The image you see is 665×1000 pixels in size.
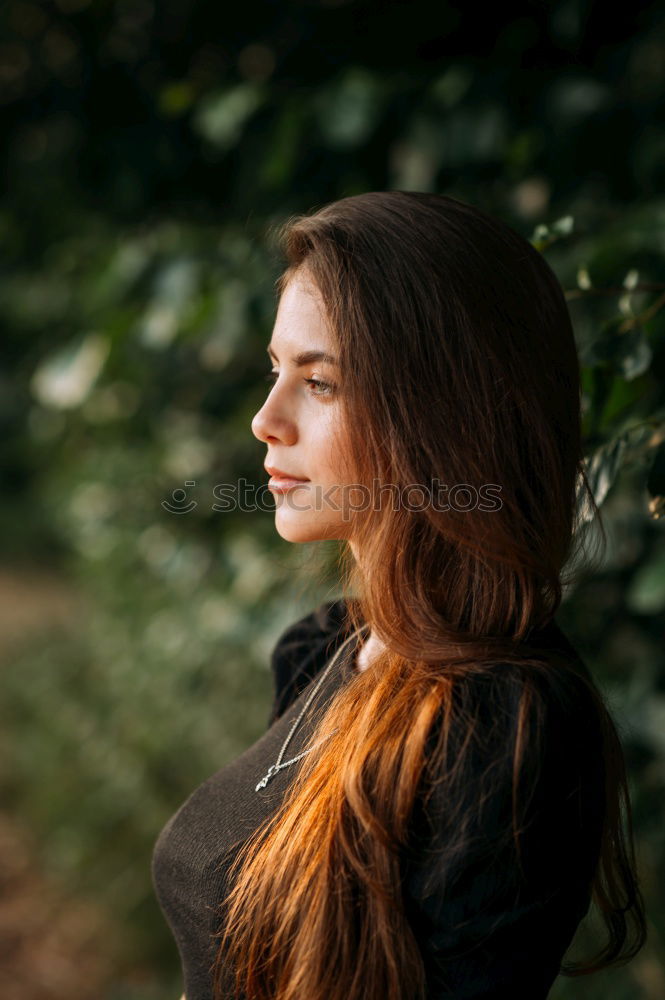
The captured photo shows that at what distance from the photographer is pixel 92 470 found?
3.94 m

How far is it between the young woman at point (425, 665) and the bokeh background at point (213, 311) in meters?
0.26

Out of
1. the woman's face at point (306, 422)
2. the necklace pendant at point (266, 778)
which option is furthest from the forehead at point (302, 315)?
the necklace pendant at point (266, 778)

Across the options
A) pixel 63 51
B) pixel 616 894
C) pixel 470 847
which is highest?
pixel 63 51

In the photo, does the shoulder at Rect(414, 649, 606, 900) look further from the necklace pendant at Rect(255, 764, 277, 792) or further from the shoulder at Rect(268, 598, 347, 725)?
the shoulder at Rect(268, 598, 347, 725)

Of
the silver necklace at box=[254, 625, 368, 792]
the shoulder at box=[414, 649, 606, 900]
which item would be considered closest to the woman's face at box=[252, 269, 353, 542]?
the silver necklace at box=[254, 625, 368, 792]

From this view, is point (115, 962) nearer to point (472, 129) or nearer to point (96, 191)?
point (96, 191)

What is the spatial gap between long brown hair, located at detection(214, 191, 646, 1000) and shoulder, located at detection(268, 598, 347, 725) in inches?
12.0

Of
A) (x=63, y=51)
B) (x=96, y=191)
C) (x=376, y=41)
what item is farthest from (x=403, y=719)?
(x=63, y=51)

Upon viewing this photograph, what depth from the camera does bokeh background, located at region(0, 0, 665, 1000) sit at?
180cm

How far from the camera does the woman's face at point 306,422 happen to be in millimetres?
1125

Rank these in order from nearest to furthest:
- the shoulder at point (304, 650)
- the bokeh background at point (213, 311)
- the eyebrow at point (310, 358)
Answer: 1. the eyebrow at point (310, 358)
2. the shoulder at point (304, 650)
3. the bokeh background at point (213, 311)

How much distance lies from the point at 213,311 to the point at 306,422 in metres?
1.04

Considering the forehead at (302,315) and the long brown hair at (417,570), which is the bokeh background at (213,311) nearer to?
the long brown hair at (417,570)

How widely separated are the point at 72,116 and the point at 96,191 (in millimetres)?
243
